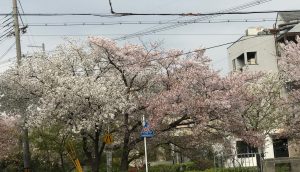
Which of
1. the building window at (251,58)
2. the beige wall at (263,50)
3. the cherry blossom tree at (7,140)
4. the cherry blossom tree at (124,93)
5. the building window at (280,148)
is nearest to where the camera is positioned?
the cherry blossom tree at (124,93)

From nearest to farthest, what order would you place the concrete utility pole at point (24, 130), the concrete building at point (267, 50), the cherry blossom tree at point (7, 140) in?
the concrete utility pole at point (24, 130), the cherry blossom tree at point (7, 140), the concrete building at point (267, 50)

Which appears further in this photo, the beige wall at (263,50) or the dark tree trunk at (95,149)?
the beige wall at (263,50)

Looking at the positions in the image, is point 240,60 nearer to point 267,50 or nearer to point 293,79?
point 267,50

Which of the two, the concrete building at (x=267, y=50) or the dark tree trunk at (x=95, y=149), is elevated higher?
the concrete building at (x=267, y=50)

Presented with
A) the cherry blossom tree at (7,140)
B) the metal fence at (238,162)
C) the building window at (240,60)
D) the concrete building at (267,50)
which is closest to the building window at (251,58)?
the concrete building at (267,50)

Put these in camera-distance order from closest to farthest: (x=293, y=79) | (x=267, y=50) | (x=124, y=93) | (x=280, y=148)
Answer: (x=124, y=93) < (x=293, y=79) < (x=280, y=148) < (x=267, y=50)

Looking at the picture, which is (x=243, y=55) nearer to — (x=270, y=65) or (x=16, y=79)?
(x=270, y=65)

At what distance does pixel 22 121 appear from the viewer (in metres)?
23.4

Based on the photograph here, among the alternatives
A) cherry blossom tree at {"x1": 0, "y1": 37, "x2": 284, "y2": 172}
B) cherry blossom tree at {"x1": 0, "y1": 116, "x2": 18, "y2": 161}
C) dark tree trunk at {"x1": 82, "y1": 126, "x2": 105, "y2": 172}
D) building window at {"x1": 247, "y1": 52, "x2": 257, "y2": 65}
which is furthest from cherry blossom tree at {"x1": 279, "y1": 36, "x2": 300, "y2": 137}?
cherry blossom tree at {"x1": 0, "y1": 116, "x2": 18, "y2": 161}

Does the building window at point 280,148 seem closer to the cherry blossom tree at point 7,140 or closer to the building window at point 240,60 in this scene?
the building window at point 240,60

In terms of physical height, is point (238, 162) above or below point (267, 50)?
below

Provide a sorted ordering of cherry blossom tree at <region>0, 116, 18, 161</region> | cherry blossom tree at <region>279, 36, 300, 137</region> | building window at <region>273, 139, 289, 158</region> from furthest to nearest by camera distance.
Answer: building window at <region>273, 139, 289, 158</region>, cherry blossom tree at <region>0, 116, 18, 161</region>, cherry blossom tree at <region>279, 36, 300, 137</region>

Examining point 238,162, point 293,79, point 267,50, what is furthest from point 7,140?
point 267,50

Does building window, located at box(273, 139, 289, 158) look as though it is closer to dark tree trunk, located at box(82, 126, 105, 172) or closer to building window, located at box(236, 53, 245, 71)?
building window, located at box(236, 53, 245, 71)
